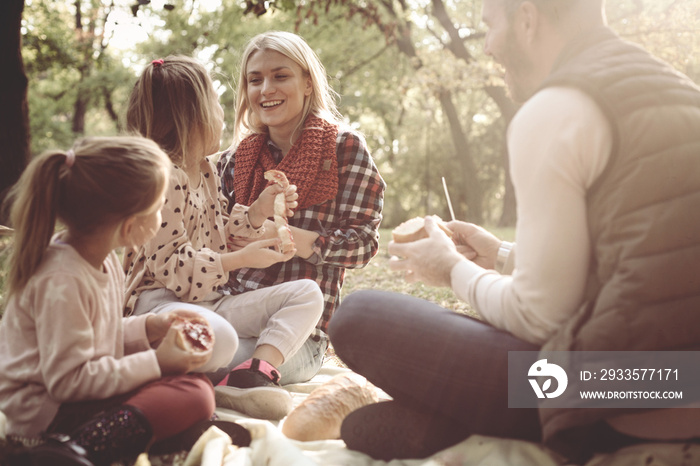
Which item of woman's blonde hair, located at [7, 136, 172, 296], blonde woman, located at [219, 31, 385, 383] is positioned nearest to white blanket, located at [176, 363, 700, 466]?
woman's blonde hair, located at [7, 136, 172, 296]

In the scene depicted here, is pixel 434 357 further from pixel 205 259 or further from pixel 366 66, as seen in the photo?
pixel 366 66

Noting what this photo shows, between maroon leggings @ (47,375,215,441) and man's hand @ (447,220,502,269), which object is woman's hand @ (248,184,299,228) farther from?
maroon leggings @ (47,375,215,441)

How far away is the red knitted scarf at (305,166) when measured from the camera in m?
3.06

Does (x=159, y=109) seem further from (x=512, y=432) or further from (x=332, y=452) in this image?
(x=512, y=432)

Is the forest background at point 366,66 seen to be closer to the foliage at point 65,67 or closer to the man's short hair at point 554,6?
the foliage at point 65,67

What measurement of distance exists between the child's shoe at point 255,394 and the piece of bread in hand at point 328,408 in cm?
14

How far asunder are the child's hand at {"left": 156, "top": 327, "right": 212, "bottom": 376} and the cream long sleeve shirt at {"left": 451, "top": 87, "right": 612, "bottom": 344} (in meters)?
1.05

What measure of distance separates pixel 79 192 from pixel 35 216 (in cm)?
14

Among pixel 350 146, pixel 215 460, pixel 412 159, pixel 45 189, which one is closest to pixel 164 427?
pixel 215 460

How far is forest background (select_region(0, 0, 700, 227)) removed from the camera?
10930 millimetres

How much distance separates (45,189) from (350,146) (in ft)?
5.38

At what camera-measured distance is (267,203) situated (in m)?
2.92

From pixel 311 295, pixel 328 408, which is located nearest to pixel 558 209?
pixel 328 408

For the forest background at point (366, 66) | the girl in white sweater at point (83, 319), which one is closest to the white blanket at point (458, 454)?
the girl in white sweater at point (83, 319)
